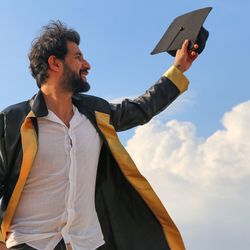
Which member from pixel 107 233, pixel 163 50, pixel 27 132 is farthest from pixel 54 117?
pixel 163 50

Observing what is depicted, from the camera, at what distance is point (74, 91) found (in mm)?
4312

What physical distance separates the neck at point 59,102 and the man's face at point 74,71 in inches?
2.5

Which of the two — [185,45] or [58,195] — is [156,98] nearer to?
[185,45]

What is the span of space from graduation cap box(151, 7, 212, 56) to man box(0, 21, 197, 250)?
0.10 meters

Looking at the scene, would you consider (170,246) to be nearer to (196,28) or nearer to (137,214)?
(137,214)

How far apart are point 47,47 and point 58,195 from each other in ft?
4.32

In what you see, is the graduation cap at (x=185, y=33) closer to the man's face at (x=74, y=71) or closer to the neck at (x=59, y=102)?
the man's face at (x=74, y=71)

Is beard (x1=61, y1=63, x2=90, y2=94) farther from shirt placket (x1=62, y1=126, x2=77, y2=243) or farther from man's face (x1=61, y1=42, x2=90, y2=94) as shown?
shirt placket (x1=62, y1=126, x2=77, y2=243)

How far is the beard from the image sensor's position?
429cm

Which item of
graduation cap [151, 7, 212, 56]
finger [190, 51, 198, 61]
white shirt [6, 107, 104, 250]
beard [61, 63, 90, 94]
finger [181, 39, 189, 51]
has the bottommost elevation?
white shirt [6, 107, 104, 250]

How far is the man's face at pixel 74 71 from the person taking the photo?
429 centimetres

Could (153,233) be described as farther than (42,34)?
No

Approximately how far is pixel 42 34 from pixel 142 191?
1.57 meters

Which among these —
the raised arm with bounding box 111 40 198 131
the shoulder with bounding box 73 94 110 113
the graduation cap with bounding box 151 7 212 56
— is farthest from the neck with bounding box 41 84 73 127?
the graduation cap with bounding box 151 7 212 56
